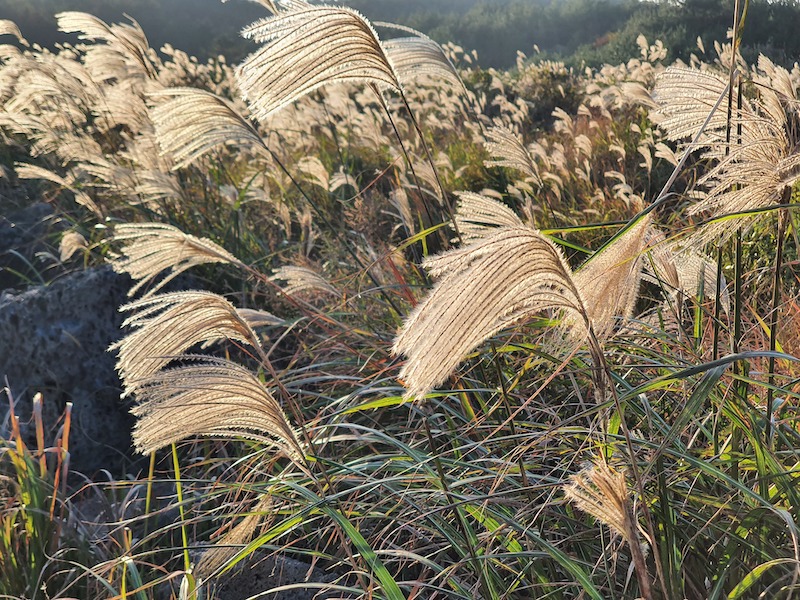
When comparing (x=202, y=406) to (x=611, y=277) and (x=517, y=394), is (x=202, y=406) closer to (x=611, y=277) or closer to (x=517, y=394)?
(x=611, y=277)

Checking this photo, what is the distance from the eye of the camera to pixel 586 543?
6.93 ft

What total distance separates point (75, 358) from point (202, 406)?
307 cm

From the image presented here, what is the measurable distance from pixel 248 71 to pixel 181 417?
0.81 m

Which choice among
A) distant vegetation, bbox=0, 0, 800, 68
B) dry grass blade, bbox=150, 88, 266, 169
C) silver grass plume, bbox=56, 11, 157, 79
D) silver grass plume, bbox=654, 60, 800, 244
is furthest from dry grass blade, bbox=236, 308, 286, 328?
distant vegetation, bbox=0, 0, 800, 68

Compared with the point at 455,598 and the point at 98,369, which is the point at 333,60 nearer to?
the point at 455,598

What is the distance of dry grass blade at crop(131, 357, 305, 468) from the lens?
1.67 meters

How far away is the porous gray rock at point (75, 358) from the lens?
4.36 metres

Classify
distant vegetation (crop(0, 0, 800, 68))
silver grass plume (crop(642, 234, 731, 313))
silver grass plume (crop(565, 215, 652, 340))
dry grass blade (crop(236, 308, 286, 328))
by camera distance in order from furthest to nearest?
distant vegetation (crop(0, 0, 800, 68)) < dry grass blade (crop(236, 308, 286, 328)) < silver grass plume (crop(642, 234, 731, 313)) < silver grass plume (crop(565, 215, 652, 340))

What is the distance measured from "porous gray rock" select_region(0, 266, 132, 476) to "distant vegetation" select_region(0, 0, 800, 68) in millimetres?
13466

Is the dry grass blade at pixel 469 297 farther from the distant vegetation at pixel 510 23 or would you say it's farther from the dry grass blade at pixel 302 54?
the distant vegetation at pixel 510 23

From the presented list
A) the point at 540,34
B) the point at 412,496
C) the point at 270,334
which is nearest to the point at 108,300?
the point at 270,334

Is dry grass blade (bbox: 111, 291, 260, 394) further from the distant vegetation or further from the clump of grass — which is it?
the distant vegetation

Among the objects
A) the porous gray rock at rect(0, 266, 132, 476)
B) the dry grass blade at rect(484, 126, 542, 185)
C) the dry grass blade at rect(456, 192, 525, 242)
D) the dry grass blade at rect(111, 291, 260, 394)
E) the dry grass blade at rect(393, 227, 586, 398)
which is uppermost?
the dry grass blade at rect(393, 227, 586, 398)

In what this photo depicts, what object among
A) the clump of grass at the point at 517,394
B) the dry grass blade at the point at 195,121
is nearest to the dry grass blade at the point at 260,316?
the clump of grass at the point at 517,394
